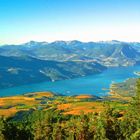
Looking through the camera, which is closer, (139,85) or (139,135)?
(139,135)

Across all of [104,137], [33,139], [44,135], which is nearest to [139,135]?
[104,137]

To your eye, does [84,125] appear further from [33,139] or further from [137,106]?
[33,139]

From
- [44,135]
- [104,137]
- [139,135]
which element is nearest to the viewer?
[139,135]

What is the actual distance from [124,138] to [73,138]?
36.0 feet

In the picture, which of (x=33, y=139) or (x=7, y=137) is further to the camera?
(x=33, y=139)

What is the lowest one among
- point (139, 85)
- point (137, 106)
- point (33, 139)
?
point (33, 139)

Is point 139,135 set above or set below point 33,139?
above

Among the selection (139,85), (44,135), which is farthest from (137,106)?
(44,135)

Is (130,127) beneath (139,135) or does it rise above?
beneath

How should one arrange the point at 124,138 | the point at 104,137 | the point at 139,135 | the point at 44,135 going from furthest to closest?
1. the point at 44,135
2. the point at 124,138
3. the point at 104,137
4. the point at 139,135

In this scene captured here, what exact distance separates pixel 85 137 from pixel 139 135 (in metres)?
24.6

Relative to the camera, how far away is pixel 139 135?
48.9 meters

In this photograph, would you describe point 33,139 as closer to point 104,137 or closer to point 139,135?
point 104,137

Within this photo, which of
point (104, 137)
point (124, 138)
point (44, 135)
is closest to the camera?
point (104, 137)
